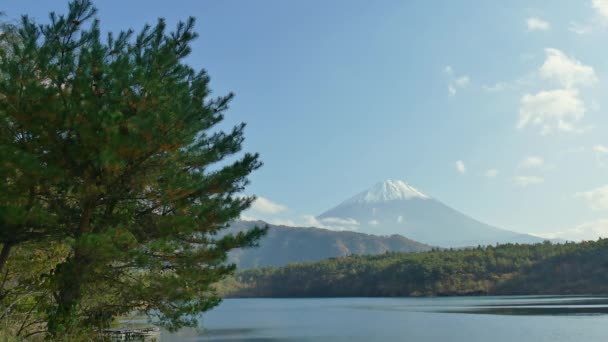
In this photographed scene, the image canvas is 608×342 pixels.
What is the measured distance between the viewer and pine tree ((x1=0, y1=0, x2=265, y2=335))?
38.3ft

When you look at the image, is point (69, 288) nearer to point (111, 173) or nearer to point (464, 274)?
point (111, 173)

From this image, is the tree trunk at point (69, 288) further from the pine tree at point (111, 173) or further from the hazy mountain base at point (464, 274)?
the hazy mountain base at point (464, 274)

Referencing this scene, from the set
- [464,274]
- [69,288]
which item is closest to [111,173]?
[69,288]

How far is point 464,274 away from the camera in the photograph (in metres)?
113

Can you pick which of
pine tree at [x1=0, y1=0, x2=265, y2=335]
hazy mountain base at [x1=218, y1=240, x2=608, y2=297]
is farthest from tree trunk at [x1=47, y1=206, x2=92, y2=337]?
hazy mountain base at [x1=218, y1=240, x2=608, y2=297]

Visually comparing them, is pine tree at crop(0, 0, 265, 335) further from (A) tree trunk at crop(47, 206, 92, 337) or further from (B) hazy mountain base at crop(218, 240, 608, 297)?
(B) hazy mountain base at crop(218, 240, 608, 297)

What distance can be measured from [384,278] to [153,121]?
117924 mm

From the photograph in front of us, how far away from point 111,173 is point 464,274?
10861 centimetres

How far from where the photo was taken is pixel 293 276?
145m

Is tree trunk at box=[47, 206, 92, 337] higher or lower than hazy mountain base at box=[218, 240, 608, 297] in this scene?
lower

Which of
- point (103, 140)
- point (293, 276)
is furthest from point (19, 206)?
point (293, 276)

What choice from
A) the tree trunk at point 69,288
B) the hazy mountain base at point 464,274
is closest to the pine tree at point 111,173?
the tree trunk at point 69,288

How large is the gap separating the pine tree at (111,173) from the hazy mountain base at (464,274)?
6972 centimetres

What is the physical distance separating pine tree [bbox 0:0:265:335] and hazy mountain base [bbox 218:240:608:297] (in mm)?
69718
